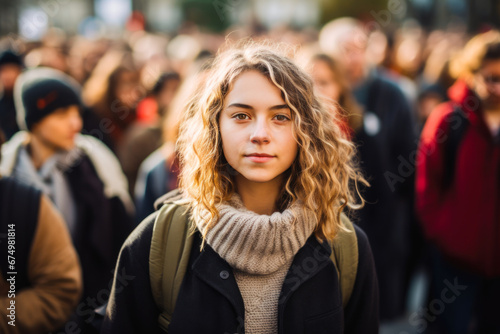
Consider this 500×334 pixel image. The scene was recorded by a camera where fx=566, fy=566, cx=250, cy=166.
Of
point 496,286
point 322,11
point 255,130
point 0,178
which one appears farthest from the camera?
point 322,11

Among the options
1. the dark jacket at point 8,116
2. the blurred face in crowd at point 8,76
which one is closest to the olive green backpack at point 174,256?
the dark jacket at point 8,116

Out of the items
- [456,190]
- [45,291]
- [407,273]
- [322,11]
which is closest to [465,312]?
[456,190]

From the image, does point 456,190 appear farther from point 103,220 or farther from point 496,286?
point 103,220

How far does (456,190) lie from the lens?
3850mm

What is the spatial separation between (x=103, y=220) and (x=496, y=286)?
266 cm

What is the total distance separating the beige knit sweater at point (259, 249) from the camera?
1.99m

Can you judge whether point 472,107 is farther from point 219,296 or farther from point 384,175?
point 219,296

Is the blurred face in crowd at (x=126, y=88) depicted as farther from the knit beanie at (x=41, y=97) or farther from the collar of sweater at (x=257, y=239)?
the collar of sweater at (x=257, y=239)

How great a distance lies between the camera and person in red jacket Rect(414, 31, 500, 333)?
371 centimetres

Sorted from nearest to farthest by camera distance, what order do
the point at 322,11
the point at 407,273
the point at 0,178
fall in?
1. the point at 0,178
2. the point at 407,273
3. the point at 322,11

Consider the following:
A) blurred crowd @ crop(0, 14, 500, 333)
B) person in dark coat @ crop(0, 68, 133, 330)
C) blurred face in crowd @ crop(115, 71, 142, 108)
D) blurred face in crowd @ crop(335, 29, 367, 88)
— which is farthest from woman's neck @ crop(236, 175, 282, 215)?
blurred face in crowd @ crop(115, 71, 142, 108)

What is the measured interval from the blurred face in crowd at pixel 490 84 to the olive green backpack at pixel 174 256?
7.06 feet

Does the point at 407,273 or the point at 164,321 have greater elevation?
the point at 164,321

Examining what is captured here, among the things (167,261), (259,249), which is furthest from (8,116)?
(259,249)
